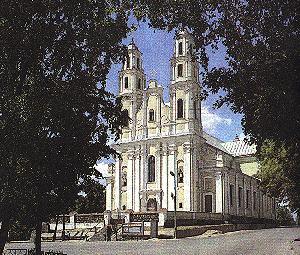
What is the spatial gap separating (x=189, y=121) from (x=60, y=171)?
49449 mm

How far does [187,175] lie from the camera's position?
61688 mm

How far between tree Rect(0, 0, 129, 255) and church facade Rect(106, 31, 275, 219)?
4765cm

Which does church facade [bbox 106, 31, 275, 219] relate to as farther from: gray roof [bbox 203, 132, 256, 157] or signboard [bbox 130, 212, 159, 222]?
gray roof [bbox 203, 132, 256, 157]

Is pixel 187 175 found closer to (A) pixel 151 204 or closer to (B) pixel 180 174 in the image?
(B) pixel 180 174


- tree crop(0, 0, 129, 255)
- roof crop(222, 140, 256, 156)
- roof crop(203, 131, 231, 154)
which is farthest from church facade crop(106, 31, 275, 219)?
tree crop(0, 0, 129, 255)

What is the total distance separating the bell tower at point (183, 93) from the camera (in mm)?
63000

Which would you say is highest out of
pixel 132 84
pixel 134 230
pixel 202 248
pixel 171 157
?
pixel 132 84

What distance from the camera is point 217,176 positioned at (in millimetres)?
62812

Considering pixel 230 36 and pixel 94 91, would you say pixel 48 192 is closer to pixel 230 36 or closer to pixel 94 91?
pixel 94 91

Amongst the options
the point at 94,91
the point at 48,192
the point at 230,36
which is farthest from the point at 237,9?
the point at 48,192

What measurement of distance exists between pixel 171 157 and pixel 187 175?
11.1 feet

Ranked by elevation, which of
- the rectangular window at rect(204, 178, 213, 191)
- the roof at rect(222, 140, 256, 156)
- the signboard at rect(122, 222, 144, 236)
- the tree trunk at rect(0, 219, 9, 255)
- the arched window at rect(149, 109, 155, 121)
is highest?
the arched window at rect(149, 109, 155, 121)

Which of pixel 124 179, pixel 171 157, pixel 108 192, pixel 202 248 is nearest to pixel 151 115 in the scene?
pixel 171 157

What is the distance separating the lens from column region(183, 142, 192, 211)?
60131 millimetres
